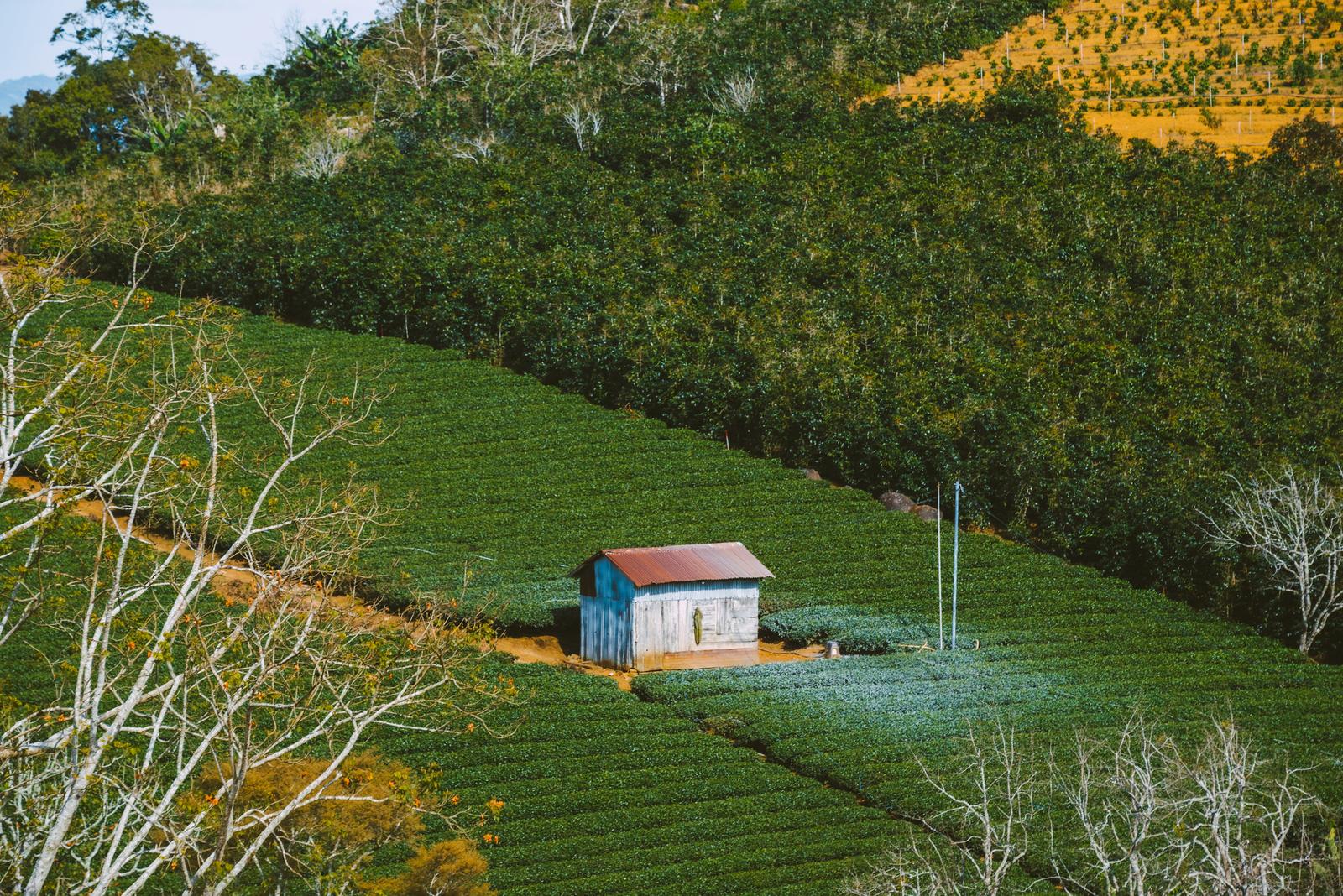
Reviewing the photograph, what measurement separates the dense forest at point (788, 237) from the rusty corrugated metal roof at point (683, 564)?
13.4 metres

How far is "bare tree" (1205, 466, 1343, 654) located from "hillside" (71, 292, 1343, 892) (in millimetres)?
1924

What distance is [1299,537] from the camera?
42.4 meters

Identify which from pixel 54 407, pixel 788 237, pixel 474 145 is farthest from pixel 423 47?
pixel 54 407

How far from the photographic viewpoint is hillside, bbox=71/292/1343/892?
31.2m

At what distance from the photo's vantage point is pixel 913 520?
50688 millimetres

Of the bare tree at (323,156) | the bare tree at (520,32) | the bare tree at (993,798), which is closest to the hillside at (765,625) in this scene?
the bare tree at (993,798)

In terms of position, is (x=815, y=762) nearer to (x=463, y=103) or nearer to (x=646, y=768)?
(x=646, y=768)

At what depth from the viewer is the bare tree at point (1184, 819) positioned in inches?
721

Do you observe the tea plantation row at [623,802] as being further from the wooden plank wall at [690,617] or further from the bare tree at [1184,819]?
the bare tree at [1184,819]

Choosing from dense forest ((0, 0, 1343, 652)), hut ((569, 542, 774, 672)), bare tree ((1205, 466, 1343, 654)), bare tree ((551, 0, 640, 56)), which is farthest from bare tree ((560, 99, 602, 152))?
bare tree ((1205, 466, 1343, 654))

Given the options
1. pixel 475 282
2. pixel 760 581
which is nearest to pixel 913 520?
pixel 760 581

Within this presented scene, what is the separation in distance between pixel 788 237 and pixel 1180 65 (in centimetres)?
3306

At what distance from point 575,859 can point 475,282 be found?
40041mm

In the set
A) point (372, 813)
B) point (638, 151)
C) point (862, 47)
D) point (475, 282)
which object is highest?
point (862, 47)
